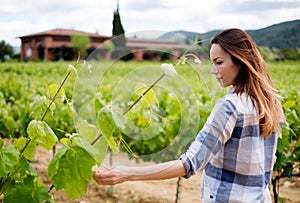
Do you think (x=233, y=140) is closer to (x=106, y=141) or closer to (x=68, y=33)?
(x=106, y=141)

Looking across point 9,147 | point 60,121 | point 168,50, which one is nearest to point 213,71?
point 168,50

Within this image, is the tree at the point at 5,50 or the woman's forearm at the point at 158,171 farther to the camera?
the tree at the point at 5,50

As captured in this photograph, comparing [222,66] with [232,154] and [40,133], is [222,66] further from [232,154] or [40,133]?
[40,133]

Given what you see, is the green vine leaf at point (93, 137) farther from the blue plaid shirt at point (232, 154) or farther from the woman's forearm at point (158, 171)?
the blue plaid shirt at point (232, 154)

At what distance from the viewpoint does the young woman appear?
184 centimetres

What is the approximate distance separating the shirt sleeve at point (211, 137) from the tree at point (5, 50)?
40.6 meters

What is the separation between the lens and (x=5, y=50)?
139ft

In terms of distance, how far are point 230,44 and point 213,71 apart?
0.42 ft

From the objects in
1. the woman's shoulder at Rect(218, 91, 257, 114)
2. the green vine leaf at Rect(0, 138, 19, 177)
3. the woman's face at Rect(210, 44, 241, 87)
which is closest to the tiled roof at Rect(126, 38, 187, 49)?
the woman's face at Rect(210, 44, 241, 87)

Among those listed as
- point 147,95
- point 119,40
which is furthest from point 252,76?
point 119,40

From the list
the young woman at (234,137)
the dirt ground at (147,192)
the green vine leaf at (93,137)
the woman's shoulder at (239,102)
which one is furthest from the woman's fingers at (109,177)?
the dirt ground at (147,192)

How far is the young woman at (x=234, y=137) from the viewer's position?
6.03ft

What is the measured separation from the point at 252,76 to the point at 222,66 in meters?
0.14

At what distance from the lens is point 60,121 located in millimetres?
6172
